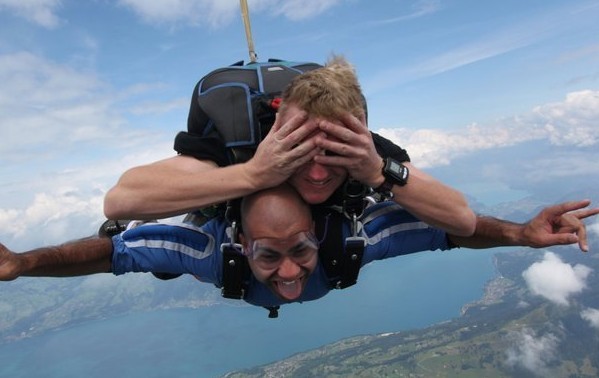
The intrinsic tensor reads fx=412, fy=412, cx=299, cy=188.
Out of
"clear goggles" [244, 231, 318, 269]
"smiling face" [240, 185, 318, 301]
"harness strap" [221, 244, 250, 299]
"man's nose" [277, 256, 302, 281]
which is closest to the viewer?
"smiling face" [240, 185, 318, 301]

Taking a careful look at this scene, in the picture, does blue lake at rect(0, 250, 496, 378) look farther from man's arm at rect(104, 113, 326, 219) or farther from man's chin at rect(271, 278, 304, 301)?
man's arm at rect(104, 113, 326, 219)

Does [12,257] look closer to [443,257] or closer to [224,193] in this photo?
[224,193]

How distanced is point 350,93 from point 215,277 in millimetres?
1744

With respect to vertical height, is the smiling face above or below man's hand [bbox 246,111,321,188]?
below

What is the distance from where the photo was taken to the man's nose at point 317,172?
2.05 m

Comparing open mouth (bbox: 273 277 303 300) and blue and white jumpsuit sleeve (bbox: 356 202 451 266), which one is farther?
blue and white jumpsuit sleeve (bbox: 356 202 451 266)

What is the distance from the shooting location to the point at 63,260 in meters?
2.80

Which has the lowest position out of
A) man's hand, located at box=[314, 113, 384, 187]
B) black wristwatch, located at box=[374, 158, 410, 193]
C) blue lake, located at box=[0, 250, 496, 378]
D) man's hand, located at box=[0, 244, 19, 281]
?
blue lake, located at box=[0, 250, 496, 378]

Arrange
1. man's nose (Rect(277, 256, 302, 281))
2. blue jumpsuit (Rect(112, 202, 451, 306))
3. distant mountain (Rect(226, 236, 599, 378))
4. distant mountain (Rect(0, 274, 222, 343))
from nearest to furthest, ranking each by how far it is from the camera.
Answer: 1. man's nose (Rect(277, 256, 302, 281))
2. blue jumpsuit (Rect(112, 202, 451, 306))
3. distant mountain (Rect(226, 236, 599, 378))
4. distant mountain (Rect(0, 274, 222, 343))

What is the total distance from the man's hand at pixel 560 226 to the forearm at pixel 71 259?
2.85 m

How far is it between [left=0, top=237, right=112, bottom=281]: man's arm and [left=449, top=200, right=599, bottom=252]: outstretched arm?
2668 millimetres

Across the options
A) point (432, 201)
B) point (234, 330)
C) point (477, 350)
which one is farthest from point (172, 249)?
point (234, 330)

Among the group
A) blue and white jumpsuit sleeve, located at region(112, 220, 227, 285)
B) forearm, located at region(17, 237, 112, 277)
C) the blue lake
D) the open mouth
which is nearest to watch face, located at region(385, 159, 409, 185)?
the open mouth

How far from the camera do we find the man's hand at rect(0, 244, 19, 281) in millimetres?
2156
